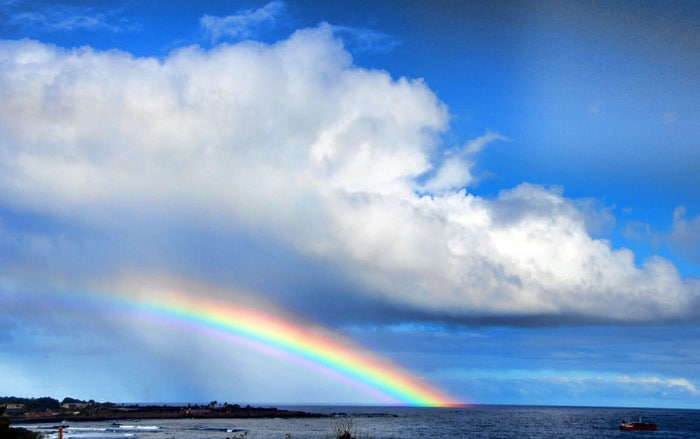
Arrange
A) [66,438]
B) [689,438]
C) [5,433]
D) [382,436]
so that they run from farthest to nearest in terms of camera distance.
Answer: [689,438], [382,436], [66,438], [5,433]

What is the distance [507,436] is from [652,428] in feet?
215

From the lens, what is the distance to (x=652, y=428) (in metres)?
192

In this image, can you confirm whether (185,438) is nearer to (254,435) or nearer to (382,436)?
(254,435)

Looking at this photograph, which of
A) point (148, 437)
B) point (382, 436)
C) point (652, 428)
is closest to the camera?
point (148, 437)

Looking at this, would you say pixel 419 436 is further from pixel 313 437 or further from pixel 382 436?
pixel 313 437

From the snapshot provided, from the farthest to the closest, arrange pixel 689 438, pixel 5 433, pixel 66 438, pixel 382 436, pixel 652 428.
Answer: pixel 652 428, pixel 689 438, pixel 382 436, pixel 66 438, pixel 5 433

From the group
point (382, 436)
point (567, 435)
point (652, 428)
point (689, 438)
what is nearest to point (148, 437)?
point (382, 436)

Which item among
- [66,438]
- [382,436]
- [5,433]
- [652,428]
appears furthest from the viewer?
[652,428]

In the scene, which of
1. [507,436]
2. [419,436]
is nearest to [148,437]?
[419,436]

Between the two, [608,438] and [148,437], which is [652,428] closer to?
[608,438]

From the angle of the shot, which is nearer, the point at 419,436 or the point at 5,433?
the point at 5,433

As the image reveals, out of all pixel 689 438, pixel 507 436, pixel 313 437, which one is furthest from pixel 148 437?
pixel 689 438

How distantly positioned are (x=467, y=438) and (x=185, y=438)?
61.0m

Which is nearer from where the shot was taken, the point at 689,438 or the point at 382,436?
the point at 382,436
